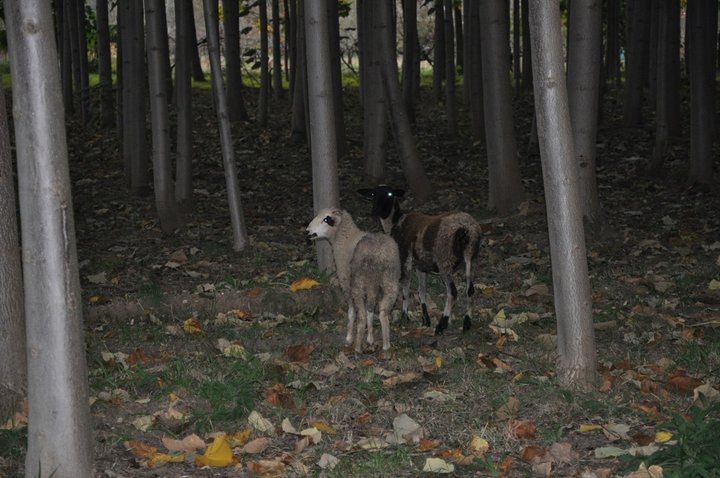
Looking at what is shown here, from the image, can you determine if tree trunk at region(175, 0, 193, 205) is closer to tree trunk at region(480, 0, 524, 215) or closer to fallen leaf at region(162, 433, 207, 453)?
tree trunk at region(480, 0, 524, 215)

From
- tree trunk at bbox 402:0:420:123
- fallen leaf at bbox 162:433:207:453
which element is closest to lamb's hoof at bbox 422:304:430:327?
fallen leaf at bbox 162:433:207:453

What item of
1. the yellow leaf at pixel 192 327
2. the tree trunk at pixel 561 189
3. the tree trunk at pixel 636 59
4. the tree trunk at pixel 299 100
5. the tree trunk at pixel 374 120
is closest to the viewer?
the tree trunk at pixel 561 189

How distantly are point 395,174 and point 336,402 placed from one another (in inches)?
508

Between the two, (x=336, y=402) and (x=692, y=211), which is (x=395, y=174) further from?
(x=336, y=402)

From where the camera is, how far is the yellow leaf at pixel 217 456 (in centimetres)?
542

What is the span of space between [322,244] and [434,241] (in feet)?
7.11

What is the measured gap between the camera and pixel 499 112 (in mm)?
13828

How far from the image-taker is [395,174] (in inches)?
751

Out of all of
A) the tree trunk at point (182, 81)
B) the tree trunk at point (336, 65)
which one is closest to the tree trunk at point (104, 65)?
the tree trunk at point (336, 65)

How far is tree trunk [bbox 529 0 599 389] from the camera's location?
641 cm

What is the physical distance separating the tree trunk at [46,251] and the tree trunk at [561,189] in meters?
3.14

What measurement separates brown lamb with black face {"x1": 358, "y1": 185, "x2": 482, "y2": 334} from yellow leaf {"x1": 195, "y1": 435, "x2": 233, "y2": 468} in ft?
10.6

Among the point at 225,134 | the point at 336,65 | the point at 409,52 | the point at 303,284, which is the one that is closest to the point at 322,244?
the point at 303,284

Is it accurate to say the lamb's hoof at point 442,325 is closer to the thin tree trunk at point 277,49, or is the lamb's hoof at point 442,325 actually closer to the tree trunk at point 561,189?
the tree trunk at point 561,189
